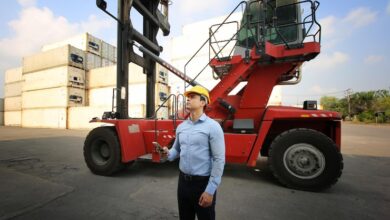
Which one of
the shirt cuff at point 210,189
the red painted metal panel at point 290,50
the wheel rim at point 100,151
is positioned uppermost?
the red painted metal panel at point 290,50

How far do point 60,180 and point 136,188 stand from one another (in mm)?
1646

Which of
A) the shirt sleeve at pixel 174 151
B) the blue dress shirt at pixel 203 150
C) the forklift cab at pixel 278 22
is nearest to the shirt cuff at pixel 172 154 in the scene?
the shirt sleeve at pixel 174 151

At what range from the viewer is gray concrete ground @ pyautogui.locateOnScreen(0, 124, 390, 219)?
2902mm

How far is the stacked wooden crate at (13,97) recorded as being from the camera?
1063 inches

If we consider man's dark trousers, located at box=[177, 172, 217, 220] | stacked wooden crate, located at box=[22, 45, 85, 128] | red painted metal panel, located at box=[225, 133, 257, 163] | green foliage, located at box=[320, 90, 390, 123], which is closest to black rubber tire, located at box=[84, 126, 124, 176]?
red painted metal panel, located at box=[225, 133, 257, 163]

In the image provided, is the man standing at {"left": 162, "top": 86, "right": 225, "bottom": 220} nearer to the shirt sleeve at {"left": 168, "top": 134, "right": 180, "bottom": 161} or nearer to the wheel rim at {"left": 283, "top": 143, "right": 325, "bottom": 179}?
the shirt sleeve at {"left": 168, "top": 134, "right": 180, "bottom": 161}

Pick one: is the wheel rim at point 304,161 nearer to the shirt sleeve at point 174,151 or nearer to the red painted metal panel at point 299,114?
the red painted metal panel at point 299,114

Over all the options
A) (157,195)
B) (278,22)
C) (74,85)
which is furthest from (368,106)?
(157,195)

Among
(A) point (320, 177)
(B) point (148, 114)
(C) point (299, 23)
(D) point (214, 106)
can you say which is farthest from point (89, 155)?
(C) point (299, 23)

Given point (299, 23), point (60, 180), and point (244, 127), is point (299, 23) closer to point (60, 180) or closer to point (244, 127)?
point (244, 127)

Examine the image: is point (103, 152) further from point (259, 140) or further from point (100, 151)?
point (259, 140)

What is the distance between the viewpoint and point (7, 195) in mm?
3422

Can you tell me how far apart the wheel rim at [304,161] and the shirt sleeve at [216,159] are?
8.48ft

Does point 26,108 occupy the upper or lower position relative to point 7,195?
upper
